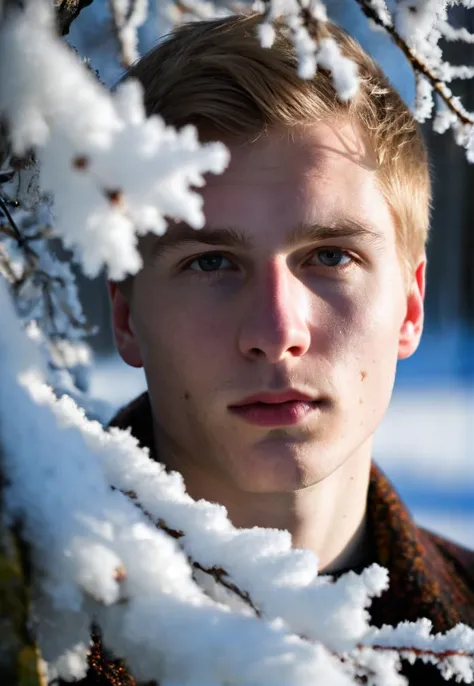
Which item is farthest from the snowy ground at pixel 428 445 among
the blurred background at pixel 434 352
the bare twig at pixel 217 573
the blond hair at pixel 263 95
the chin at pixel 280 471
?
the bare twig at pixel 217 573

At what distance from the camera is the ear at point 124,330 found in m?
1.77

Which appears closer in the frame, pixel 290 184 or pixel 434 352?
pixel 290 184

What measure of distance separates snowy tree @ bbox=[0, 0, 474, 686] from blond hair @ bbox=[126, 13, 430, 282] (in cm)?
71

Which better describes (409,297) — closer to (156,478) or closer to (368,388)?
(368,388)

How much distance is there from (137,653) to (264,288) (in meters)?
0.88

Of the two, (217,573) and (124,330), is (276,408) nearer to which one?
(124,330)

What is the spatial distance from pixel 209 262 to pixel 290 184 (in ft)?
0.81

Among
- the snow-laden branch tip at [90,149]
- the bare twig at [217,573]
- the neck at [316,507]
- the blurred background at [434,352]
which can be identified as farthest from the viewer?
the blurred background at [434,352]

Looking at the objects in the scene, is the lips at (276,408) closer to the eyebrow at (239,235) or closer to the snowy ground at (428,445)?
the eyebrow at (239,235)

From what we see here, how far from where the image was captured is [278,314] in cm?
138

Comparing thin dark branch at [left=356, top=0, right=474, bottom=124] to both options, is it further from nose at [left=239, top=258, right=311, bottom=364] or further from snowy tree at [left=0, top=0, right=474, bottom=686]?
nose at [left=239, top=258, right=311, bottom=364]

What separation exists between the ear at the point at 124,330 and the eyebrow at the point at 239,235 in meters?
0.25

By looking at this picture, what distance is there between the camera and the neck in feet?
5.56

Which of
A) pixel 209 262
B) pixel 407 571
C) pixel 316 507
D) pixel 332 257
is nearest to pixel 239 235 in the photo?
pixel 209 262
